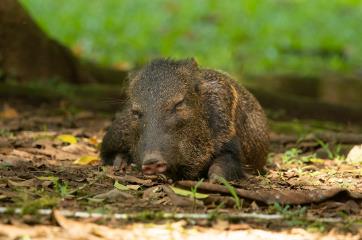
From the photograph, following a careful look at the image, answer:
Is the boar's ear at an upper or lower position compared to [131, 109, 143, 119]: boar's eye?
upper

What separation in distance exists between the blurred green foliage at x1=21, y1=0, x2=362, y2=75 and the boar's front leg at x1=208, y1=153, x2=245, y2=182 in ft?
21.4

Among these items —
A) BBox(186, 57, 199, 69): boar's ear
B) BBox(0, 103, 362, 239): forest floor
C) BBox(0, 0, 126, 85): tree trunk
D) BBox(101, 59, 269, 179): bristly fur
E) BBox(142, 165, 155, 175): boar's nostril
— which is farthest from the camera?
BBox(0, 0, 126, 85): tree trunk

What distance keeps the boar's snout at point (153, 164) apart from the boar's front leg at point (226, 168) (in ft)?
2.14

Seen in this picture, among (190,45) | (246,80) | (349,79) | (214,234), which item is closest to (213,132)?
(214,234)

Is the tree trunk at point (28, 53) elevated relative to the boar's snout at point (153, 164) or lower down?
elevated

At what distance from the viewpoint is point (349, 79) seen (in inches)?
456

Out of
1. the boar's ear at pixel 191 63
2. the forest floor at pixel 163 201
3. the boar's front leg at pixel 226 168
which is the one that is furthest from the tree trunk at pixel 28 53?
the boar's front leg at pixel 226 168

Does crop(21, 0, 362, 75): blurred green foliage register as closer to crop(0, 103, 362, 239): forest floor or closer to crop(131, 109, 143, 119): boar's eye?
crop(0, 103, 362, 239): forest floor

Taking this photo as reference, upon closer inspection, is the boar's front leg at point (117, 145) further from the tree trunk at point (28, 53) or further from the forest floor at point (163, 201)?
the tree trunk at point (28, 53)

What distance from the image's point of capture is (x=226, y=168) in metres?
5.41

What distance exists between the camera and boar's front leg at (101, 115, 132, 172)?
595 cm

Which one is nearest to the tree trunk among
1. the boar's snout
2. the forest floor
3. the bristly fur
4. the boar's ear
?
the forest floor

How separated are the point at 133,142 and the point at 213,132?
1.90 ft

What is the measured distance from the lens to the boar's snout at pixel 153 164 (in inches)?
180
